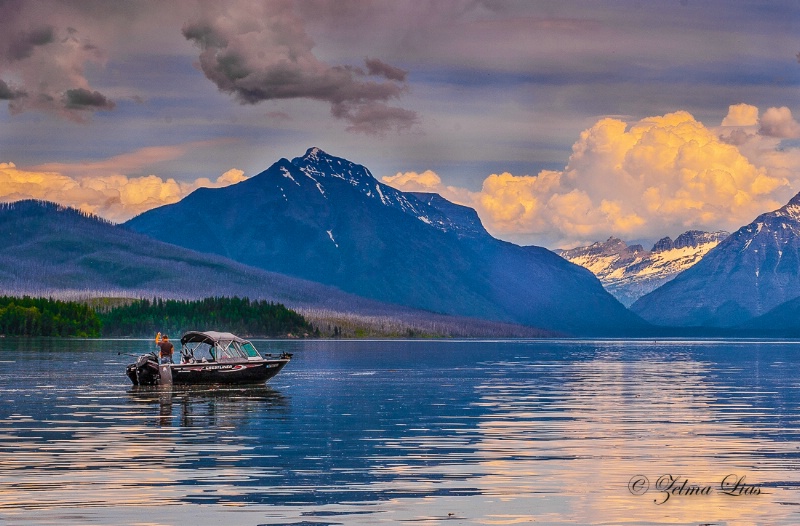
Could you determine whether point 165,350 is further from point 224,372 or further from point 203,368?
point 224,372

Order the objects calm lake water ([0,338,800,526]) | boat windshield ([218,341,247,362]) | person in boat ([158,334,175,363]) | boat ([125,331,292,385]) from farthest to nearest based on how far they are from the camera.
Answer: boat windshield ([218,341,247,362])
boat ([125,331,292,385])
person in boat ([158,334,175,363])
calm lake water ([0,338,800,526])

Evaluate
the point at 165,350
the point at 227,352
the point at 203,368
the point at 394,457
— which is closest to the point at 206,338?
the point at 203,368

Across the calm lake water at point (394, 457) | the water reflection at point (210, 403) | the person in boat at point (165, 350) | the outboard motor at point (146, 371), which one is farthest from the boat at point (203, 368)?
the calm lake water at point (394, 457)

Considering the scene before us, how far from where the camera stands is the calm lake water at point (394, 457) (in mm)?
40469

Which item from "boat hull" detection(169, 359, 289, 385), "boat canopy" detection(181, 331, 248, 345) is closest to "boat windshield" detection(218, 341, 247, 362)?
"boat canopy" detection(181, 331, 248, 345)

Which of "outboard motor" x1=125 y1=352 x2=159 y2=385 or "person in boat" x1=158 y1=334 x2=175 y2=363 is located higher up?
"person in boat" x1=158 y1=334 x2=175 y2=363

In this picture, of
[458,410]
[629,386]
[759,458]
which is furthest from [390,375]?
[759,458]

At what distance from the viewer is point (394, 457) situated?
55.8 metres

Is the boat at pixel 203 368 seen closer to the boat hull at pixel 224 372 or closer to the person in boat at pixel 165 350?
the boat hull at pixel 224 372

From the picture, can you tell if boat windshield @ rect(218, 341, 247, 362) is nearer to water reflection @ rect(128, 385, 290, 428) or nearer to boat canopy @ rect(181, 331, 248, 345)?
boat canopy @ rect(181, 331, 248, 345)

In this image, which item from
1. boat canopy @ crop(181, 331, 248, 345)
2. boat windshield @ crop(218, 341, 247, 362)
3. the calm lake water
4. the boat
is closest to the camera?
the calm lake water

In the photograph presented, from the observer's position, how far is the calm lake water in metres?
40.5

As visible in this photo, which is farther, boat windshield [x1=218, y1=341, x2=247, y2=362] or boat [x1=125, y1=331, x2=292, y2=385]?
boat windshield [x1=218, y1=341, x2=247, y2=362]

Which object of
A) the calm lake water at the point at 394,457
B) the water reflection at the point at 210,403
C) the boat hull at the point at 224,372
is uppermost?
the boat hull at the point at 224,372
